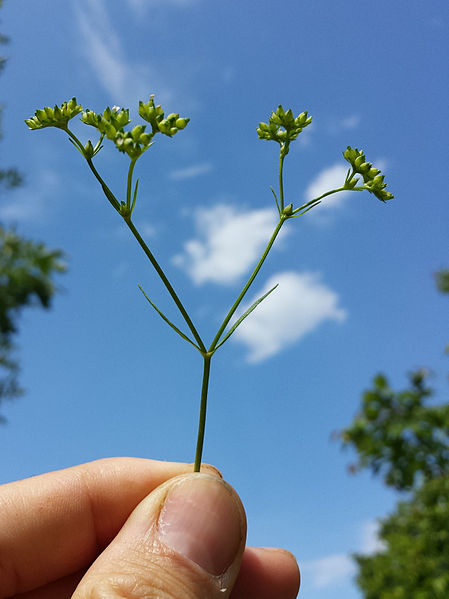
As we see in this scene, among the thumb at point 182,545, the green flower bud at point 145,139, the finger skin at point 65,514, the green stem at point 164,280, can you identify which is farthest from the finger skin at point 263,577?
the green flower bud at point 145,139

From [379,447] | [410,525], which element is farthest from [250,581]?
[410,525]

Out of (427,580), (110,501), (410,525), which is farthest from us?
(410,525)

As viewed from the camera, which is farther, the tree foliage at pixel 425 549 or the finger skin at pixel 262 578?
the tree foliage at pixel 425 549

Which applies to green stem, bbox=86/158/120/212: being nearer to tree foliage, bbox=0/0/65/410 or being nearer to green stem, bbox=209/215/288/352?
green stem, bbox=209/215/288/352

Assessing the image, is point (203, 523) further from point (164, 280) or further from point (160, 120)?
point (160, 120)

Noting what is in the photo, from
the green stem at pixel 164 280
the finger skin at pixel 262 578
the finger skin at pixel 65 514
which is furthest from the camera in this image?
the finger skin at pixel 262 578

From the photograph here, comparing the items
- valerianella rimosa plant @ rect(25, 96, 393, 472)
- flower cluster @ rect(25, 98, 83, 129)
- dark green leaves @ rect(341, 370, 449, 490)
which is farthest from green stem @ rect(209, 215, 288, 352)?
dark green leaves @ rect(341, 370, 449, 490)

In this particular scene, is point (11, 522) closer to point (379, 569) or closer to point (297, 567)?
point (297, 567)

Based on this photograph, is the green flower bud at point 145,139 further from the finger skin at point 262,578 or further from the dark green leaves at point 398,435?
the dark green leaves at point 398,435

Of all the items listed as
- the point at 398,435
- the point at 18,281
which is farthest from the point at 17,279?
the point at 398,435
